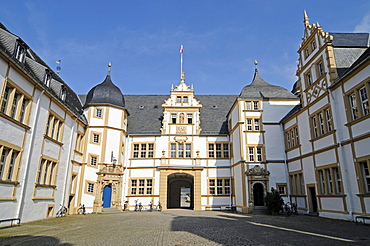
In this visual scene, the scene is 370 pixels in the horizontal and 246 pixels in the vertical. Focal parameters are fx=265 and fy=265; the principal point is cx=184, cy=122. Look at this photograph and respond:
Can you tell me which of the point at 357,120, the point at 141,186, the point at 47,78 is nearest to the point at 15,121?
the point at 47,78

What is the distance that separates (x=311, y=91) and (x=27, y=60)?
18.9m

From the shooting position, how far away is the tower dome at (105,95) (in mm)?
25734

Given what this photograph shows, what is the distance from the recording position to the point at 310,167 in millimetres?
18906

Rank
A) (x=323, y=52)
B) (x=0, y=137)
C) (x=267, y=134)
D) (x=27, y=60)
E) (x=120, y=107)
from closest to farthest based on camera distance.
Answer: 1. (x=0, y=137)
2. (x=27, y=60)
3. (x=323, y=52)
4. (x=267, y=134)
5. (x=120, y=107)

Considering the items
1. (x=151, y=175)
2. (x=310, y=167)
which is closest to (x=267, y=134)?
(x=310, y=167)

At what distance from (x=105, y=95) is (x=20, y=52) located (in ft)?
38.3

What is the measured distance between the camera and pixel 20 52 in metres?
14.5

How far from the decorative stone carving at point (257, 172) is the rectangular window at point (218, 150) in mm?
5351

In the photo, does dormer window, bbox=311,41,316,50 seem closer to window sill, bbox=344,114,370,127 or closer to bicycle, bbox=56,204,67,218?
window sill, bbox=344,114,370,127

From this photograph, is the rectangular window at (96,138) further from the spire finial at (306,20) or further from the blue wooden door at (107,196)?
the spire finial at (306,20)

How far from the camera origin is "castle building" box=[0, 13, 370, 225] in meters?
14.0

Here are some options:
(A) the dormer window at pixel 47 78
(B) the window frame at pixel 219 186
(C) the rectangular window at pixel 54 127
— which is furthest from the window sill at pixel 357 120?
(A) the dormer window at pixel 47 78

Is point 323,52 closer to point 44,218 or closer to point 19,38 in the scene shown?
point 19,38

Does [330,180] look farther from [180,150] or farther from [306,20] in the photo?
[180,150]
